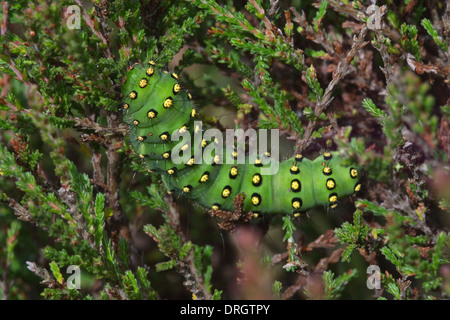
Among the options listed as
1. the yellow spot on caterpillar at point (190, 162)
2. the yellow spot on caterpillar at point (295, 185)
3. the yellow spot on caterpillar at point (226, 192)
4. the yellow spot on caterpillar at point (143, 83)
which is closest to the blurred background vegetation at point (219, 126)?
the yellow spot on caterpillar at point (226, 192)

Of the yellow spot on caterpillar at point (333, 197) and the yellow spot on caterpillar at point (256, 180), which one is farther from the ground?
the yellow spot on caterpillar at point (256, 180)

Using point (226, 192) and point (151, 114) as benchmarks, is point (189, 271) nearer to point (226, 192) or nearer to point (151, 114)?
point (226, 192)

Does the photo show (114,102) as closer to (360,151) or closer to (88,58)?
(88,58)

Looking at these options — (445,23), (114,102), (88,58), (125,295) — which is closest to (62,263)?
(125,295)

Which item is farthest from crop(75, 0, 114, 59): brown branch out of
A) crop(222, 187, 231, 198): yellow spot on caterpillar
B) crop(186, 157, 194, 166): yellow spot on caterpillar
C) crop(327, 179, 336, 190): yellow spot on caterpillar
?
crop(327, 179, 336, 190): yellow spot on caterpillar

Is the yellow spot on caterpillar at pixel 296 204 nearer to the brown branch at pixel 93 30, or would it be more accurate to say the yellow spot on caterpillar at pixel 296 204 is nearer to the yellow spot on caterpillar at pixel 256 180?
the yellow spot on caterpillar at pixel 256 180

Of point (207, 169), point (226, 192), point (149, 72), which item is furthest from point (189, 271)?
point (149, 72)
